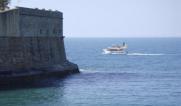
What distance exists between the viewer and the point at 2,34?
4519cm

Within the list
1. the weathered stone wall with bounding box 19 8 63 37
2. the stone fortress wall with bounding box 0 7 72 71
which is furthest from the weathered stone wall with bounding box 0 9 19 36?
the weathered stone wall with bounding box 19 8 63 37

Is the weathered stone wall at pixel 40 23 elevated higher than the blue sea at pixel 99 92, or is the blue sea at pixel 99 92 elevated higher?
the weathered stone wall at pixel 40 23

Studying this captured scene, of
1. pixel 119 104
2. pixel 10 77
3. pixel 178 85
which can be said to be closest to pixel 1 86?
pixel 10 77

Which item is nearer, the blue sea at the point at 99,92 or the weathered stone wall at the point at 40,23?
the blue sea at the point at 99,92

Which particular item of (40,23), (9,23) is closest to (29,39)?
(40,23)


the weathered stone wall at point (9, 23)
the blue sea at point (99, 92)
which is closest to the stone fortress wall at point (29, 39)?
the weathered stone wall at point (9, 23)

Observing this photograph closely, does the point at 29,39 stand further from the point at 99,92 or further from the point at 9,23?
the point at 99,92

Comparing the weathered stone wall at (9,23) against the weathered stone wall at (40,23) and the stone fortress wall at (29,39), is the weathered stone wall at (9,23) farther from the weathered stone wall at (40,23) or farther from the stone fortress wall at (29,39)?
the weathered stone wall at (40,23)

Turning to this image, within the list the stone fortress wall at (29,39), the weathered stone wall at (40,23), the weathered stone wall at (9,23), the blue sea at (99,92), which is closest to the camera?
the blue sea at (99,92)

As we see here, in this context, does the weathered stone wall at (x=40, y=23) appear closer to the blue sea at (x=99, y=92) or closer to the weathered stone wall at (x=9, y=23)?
the weathered stone wall at (x=9, y=23)

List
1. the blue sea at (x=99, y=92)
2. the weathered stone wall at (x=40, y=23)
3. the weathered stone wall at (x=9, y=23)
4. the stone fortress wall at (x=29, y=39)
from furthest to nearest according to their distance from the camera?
the weathered stone wall at (x=40, y=23)
the stone fortress wall at (x=29, y=39)
the weathered stone wall at (x=9, y=23)
the blue sea at (x=99, y=92)

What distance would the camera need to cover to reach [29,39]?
49.3m

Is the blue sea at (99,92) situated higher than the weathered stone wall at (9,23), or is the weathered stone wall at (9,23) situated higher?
the weathered stone wall at (9,23)

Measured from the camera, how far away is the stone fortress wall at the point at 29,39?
45406 millimetres
